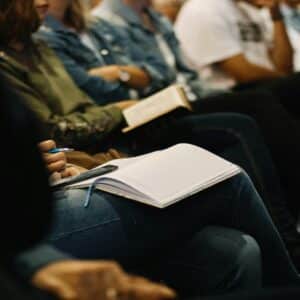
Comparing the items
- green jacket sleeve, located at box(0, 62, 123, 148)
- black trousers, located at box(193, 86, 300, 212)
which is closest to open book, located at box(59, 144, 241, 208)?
green jacket sleeve, located at box(0, 62, 123, 148)

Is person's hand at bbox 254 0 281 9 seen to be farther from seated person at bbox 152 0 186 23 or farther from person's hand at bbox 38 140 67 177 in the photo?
person's hand at bbox 38 140 67 177

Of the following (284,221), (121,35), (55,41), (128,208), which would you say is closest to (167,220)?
(128,208)

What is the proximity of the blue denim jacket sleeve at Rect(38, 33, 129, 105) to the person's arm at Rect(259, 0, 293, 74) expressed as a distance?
3.19ft

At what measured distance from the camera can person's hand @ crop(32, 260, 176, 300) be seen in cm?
77

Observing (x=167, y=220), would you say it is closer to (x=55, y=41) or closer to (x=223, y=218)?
(x=223, y=218)

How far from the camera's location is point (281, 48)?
2.93 meters

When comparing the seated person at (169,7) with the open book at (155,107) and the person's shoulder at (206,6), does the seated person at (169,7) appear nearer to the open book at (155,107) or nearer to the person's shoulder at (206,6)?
the person's shoulder at (206,6)

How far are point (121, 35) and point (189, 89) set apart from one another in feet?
1.11

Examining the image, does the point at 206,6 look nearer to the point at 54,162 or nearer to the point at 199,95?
the point at 199,95

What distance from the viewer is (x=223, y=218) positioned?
4.46 feet

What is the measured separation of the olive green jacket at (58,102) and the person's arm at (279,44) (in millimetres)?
1229

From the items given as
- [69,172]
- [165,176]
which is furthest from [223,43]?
[165,176]

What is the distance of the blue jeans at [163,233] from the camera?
1221 mm

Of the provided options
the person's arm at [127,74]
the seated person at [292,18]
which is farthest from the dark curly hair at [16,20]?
the seated person at [292,18]
